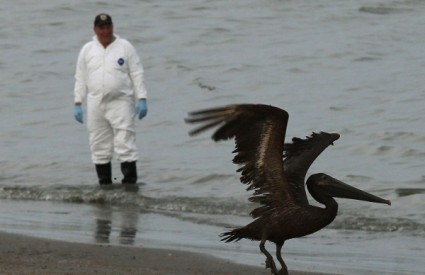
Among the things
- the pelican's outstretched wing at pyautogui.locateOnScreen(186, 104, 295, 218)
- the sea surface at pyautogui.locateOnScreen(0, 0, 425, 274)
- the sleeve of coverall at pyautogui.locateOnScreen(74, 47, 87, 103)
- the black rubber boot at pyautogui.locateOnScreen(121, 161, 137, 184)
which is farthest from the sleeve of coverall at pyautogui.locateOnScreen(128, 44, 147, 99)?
the pelican's outstretched wing at pyautogui.locateOnScreen(186, 104, 295, 218)

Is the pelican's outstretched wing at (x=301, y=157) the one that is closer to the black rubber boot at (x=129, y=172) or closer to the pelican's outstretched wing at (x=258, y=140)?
the pelican's outstretched wing at (x=258, y=140)

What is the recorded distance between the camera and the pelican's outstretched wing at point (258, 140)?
308 inches

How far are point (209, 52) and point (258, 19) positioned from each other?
3538 millimetres

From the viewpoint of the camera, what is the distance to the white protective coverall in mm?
14156

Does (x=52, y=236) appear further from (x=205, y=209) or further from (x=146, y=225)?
(x=205, y=209)

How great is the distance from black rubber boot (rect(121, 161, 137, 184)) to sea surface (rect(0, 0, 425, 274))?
324 millimetres

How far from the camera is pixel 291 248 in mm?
10812

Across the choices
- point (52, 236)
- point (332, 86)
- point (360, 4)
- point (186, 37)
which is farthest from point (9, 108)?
point (360, 4)

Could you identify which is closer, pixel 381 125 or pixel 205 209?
pixel 205 209

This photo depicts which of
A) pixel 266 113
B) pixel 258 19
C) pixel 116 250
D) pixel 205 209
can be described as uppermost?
pixel 266 113

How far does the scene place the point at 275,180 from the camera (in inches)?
333

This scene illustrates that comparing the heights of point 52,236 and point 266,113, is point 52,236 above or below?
below

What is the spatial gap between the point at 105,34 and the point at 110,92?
2.16 ft

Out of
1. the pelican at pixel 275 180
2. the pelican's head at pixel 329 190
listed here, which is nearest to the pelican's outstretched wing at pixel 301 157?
the pelican at pixel 275 180
